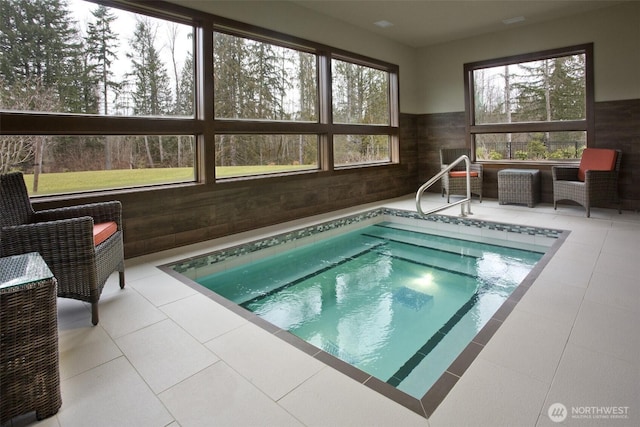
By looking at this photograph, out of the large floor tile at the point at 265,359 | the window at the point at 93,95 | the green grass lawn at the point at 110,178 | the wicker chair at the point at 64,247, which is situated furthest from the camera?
the green grass lawn at the point at 110,178

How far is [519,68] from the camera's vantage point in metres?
6.62

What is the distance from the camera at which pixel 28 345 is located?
5.17 feet

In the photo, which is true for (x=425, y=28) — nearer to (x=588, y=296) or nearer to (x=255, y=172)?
(x=255, y=172)

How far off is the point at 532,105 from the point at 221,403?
6.85m

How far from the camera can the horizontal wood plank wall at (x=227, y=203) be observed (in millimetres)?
3855

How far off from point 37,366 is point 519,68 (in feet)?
24.7

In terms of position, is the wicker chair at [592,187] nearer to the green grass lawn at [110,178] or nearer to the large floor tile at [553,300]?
the large floor tile at [553,300]

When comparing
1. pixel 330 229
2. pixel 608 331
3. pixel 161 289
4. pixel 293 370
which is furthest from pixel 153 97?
pixel 608 331

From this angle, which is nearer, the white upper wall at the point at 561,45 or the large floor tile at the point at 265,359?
the large floor tile at the point at 265,359

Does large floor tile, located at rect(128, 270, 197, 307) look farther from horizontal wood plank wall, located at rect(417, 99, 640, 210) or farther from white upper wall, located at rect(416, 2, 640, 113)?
white upper wall, located at rect(416, 2, 640, 113)

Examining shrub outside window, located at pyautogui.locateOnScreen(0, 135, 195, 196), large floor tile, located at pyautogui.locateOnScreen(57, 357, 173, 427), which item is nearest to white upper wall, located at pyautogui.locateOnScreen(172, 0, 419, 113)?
shrub outside window, located at pyautogui.locateOnScreen(0, 135, 195, 196)

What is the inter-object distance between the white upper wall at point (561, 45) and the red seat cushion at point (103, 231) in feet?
21.2

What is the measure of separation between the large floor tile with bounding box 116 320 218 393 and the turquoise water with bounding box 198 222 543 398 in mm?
756

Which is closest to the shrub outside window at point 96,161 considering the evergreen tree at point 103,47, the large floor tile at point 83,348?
the evergreen tree at point 103,47
